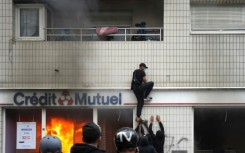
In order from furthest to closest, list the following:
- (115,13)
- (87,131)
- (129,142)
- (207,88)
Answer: (115,13), (207,88), (87,131), (129,142)

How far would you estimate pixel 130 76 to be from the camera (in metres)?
12.5

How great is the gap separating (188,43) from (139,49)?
46.0 inches

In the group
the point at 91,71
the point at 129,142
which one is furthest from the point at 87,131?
the point at 91,71

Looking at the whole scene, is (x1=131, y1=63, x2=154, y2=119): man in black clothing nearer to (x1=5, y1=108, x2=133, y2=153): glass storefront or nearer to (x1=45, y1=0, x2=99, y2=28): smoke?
(x1=5, y1=108, x2=133, y2=153): glass storefront

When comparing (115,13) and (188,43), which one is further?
(115,13)

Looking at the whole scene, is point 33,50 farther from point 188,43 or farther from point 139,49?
point 188,43

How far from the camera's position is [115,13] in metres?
13.4

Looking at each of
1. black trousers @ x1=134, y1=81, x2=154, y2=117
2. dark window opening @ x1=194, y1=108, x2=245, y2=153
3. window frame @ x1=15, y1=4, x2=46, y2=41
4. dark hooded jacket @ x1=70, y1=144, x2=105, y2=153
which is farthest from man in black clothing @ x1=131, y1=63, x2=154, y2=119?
dark hooded jacket @ x1=70, y1=144, x2=105, y2=153

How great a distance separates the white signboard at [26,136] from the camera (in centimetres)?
1273

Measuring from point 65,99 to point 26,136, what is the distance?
1.34m

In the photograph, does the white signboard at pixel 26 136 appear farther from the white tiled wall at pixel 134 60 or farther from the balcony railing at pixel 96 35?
the balcony railing at pixel 96 35

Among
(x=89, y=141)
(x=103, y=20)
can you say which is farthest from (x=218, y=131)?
(x=89, y=141)

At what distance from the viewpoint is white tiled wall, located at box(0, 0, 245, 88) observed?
12422 millimetres

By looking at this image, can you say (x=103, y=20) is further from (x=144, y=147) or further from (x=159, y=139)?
(x=144, y=147)
